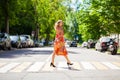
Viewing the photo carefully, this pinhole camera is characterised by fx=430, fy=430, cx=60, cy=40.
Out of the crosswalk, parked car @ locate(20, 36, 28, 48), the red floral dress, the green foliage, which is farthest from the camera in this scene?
parked car @ locate(20, 36, 28, 48)

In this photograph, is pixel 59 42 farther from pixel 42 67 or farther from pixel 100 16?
pixel 100 16

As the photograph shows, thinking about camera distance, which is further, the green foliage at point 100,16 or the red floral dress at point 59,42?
the green foliage at point 100,16

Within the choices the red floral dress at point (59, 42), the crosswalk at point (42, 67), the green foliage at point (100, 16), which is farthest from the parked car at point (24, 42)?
the red floral dress at point (59, 42)

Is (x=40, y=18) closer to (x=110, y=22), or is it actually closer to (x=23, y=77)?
(x=110, y=22)

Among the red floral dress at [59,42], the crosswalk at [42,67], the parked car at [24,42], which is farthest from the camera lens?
the parked car at [24,42]

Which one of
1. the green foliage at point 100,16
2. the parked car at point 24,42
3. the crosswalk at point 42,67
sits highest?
the green foliage at point 100,16

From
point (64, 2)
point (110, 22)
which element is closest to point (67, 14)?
point (64, 2)

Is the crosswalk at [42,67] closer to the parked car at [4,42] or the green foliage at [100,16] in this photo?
the parked car at [4,42]

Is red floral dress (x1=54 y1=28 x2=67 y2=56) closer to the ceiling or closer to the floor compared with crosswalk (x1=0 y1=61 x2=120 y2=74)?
closer to the ceiling

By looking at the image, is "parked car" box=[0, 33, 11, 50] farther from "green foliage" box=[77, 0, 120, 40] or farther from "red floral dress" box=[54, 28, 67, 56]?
"red floral dress" box=[54, 28, 67, 56]

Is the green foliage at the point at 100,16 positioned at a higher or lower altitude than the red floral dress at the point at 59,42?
higher

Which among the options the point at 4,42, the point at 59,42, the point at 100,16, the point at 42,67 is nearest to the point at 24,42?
the point at 100,16

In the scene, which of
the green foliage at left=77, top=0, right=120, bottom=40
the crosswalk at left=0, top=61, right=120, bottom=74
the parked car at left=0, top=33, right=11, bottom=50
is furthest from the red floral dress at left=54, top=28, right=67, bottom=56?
the green foliage at left=77, top=0, right=120, bottom=40

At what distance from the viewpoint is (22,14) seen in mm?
77438
